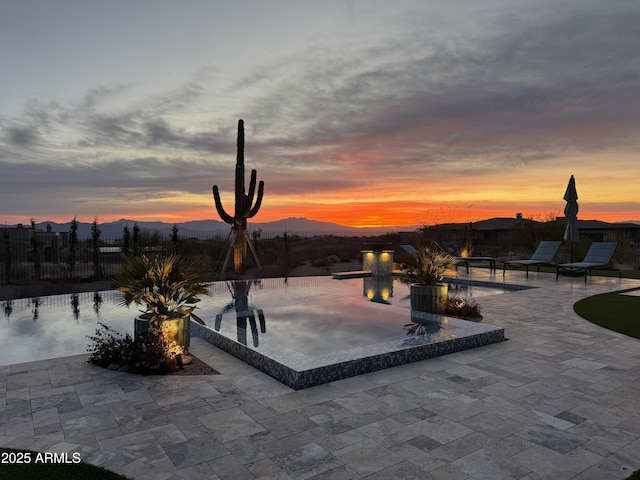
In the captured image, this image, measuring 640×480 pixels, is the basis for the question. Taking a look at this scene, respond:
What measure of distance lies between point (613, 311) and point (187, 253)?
588 inches

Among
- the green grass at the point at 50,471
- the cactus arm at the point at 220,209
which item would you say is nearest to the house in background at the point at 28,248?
the cactus arm at the point at 220,209

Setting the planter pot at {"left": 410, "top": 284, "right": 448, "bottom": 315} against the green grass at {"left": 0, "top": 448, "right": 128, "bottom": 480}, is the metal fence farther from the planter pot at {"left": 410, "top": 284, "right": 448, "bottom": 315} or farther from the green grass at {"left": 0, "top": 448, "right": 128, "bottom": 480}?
the green grass at {"left": 0, "top": 448, "right": 128, "bottom": 480}

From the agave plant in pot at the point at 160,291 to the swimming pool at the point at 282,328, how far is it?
70 cm

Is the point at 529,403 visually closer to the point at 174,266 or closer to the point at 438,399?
the point at 438,399

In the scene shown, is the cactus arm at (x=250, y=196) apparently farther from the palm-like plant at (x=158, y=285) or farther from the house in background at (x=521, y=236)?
the palm-like plant at (x=158, y=285)

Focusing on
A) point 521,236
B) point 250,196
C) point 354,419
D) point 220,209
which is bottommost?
point 354,419

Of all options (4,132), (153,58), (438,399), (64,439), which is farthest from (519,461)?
(4,132)

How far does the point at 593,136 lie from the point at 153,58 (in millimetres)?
14222

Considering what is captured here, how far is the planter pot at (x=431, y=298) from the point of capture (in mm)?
6598

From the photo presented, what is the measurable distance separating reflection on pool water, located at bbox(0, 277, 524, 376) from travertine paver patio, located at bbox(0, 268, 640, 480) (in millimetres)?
739

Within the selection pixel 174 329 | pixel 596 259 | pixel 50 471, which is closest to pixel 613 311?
pixel 596 259

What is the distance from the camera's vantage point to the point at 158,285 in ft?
15.4

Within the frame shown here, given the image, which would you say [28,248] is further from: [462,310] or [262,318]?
[462,310]

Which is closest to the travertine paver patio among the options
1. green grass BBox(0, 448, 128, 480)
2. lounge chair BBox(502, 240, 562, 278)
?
green grass BBox(0, 448, 128, 480)
